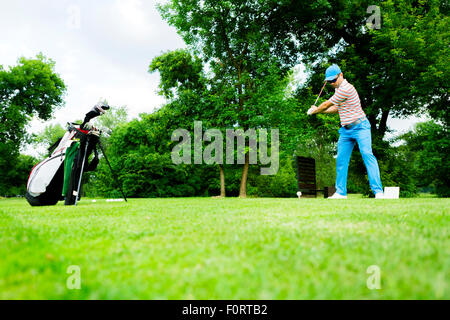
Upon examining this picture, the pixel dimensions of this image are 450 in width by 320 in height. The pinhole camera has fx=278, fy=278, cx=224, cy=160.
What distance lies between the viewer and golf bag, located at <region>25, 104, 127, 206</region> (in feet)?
22.5

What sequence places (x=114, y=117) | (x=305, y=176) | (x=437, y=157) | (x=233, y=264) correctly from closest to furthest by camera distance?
1. (x=233, y=264)
2. (x=305, y=176)
3. (x=437, y=157)
4. (x=114, y=117)

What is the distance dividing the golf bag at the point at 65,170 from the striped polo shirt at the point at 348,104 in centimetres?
575

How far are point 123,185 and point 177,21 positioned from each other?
14609 mm

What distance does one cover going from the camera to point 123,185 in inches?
968

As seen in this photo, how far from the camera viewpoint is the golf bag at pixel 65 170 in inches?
270

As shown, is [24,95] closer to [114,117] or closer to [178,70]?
[178,70]

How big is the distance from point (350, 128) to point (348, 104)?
563 mm

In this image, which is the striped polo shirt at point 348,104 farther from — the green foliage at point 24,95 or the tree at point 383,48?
the green foliage at point 24,95

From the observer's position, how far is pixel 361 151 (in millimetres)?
6332

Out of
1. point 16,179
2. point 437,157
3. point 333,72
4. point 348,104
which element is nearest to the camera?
point 348,104

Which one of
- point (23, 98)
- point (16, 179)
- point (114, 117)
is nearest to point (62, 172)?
point (23, 98)

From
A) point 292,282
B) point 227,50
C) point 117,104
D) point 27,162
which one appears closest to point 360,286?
point 292,282

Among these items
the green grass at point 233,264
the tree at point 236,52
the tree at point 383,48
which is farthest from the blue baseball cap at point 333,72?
the tree at point 383,48

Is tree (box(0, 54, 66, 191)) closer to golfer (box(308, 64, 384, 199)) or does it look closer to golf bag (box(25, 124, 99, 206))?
golf bag (box(25, 124, 99, 206))
